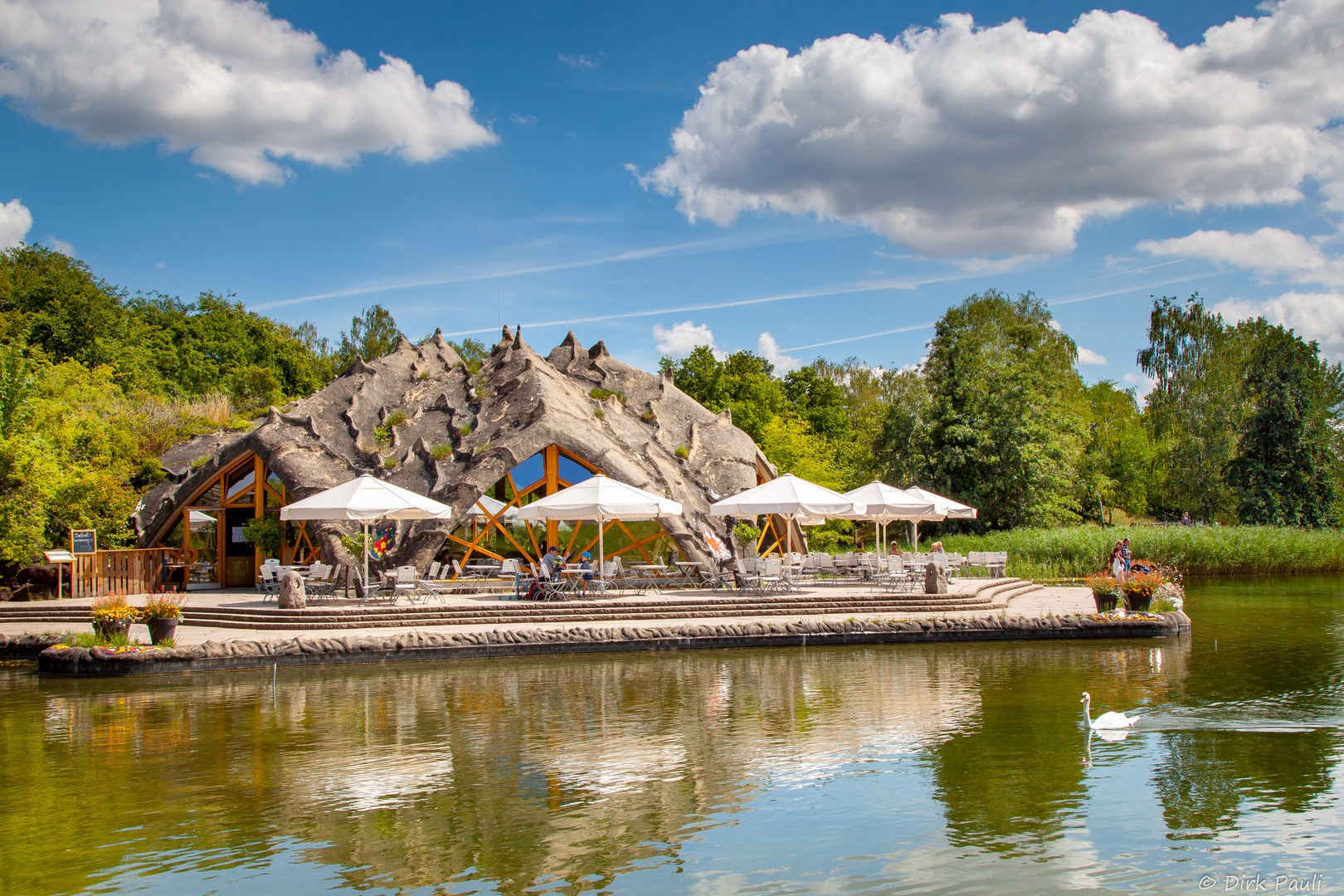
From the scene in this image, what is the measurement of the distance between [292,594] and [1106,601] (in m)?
15.1

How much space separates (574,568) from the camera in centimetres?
1953

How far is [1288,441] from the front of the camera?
131 ft

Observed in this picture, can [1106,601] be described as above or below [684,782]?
above

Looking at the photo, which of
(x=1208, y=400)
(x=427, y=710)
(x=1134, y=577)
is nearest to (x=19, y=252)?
(x=427, y=710)

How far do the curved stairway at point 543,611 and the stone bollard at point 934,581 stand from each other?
0.21 m

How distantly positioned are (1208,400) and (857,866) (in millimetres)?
47584

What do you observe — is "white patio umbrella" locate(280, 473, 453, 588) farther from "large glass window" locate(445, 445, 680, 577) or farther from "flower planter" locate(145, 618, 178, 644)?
"flower planter" locate(145, 618, 178, 644)

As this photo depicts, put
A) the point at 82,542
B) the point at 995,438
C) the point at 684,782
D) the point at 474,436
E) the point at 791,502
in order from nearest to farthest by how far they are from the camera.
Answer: the point at 684,782, the point at 791,502, the point at 82,542, the point at 474,436, the point at 995,438

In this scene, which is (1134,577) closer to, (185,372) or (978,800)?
(978,800)

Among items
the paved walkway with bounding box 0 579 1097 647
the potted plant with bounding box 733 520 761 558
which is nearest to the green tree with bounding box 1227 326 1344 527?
the paved walkway with bounding box 0 579 1097 647

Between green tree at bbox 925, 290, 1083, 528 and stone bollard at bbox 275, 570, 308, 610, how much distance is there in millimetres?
24413

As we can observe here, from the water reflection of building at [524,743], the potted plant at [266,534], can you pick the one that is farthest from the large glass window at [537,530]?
the water reflection of building at [524,743]

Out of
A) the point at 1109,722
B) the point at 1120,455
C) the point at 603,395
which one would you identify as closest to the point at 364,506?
the point at 603,395

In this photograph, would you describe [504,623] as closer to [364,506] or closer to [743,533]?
[364,506]
